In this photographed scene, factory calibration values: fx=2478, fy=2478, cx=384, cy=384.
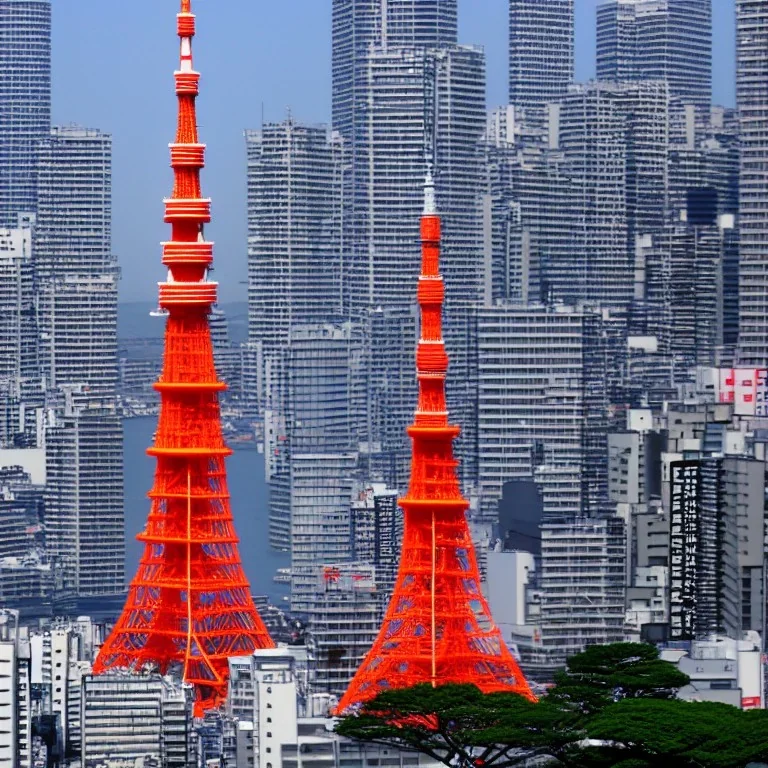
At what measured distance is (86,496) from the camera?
44938 mm

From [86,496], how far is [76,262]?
40.0 ft

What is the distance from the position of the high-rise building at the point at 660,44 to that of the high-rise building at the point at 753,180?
13435mm

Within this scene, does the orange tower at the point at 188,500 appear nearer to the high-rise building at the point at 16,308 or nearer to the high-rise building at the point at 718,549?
the high-rise building at the point at 718,549

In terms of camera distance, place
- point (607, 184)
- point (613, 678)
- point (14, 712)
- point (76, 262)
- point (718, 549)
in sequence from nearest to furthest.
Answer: point (613, 678)
point (14, 712)
point (718, 549)
point (76, 262)
point (607, 184)

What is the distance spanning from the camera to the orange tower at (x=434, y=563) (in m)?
23.7

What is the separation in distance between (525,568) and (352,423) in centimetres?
1605

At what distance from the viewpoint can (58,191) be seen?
2315 inches

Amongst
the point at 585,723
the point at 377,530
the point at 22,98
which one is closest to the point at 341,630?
the point at 377,530

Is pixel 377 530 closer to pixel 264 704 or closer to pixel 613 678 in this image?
pixel 264 704

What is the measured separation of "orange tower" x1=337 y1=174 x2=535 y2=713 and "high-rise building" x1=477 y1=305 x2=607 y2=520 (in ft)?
53.1

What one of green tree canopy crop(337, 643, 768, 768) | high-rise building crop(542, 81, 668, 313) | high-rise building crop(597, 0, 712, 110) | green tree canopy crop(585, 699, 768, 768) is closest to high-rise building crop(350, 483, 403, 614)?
green tree canopy crop(337, 643, 768, 768)

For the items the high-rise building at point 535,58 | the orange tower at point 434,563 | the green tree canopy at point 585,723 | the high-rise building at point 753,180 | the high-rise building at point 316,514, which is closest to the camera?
the green tree canopy at point 585,723

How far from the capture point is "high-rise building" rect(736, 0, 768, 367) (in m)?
50.4

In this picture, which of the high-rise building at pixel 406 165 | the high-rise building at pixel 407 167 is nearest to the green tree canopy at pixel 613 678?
the high-rise building at pixel 407 167
